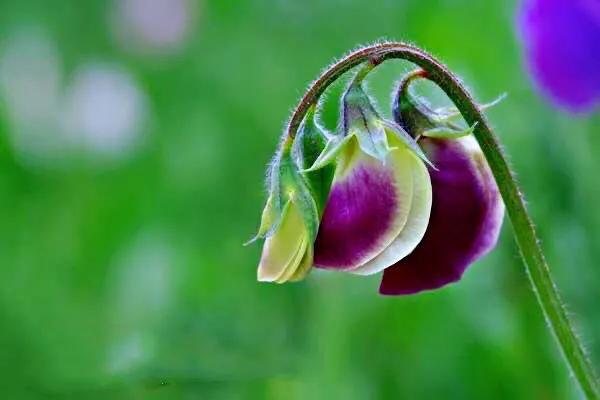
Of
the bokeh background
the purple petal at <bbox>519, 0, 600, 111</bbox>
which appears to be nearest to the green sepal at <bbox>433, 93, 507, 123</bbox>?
the purple petal at <bbox>519, 0, 600, 111</bbox>

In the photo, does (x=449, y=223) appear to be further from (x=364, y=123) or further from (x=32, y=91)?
(x=32, y=91)

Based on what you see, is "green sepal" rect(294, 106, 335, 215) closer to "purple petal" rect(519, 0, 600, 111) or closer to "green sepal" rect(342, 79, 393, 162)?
"green sepal" rect(342, 79, 393, 162)

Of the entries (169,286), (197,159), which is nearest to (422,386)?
(169,286)

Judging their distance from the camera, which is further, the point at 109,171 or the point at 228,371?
the point at 109,171

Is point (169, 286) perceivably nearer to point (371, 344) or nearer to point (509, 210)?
point (371, 344)

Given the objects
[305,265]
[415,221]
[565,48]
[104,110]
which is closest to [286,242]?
[305,265]

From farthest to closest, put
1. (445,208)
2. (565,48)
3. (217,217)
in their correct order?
(217,217) < (565,48) < (445,208)
